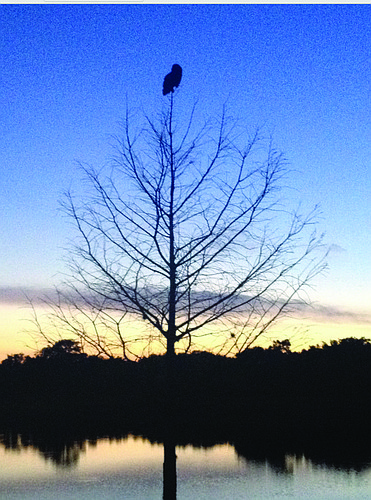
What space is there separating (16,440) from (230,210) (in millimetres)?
28019

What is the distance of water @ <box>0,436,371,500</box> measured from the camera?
14484mm

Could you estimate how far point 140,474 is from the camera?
18.1 m

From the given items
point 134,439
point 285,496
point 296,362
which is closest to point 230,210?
point 285,496

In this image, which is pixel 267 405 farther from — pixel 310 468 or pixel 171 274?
pixel 171 274

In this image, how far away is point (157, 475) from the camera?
58.4 ft

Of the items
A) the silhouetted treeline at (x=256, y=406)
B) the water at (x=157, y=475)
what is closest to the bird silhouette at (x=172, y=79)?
the water at (x=157, y=475)

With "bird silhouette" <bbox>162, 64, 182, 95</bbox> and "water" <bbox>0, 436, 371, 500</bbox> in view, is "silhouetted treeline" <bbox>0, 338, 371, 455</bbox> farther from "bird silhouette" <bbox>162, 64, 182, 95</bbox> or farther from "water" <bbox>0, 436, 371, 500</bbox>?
"bird silhouette" <bbox>162, 64, 182, 95</bbox>

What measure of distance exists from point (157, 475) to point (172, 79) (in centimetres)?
1460

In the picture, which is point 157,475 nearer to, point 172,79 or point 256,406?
point 172,79

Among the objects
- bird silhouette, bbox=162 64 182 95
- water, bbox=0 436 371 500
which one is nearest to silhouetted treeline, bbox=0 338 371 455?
water, bbox=0 436 371 500

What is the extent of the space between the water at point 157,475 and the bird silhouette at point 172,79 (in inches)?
409

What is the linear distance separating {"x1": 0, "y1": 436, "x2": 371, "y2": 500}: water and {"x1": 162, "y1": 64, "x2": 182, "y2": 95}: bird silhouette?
10.4m

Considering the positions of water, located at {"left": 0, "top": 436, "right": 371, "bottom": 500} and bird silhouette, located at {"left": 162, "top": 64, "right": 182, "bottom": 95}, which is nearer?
bird silhouette, located at {"left": 162, "top": 64, "right": 182, "bottom": 95}

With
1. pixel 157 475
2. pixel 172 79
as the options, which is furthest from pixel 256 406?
pixel 172 79
